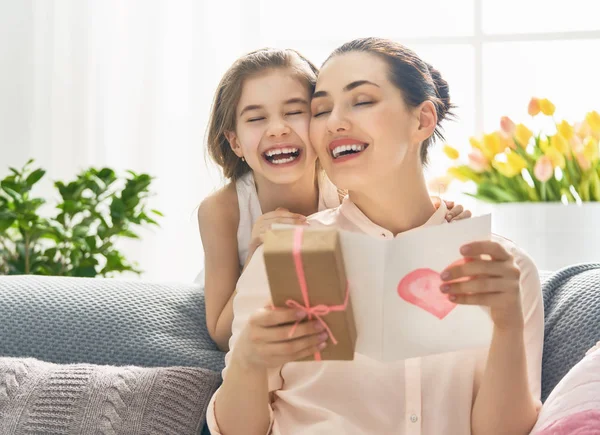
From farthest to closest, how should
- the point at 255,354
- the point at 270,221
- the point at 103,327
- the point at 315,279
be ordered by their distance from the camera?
the point at 103,327 → the point at 270,221 → the point at 255,354 → the point at 315,279

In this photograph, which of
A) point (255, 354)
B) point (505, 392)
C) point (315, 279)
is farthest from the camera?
point (505, 392)

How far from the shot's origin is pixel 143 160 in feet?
11.5

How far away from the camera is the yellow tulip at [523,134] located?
2.26 meters

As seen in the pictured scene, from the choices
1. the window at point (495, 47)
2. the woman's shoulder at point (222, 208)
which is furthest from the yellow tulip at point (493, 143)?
the window at point (495, 47)

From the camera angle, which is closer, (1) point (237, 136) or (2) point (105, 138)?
(1) point (237, 136)

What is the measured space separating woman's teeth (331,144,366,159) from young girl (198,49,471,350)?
0.60 feet

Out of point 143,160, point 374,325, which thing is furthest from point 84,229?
point 374,325

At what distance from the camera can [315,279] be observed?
0.97 meters

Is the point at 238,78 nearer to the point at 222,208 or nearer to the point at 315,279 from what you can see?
the point at 222,208

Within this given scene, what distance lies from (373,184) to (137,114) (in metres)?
2.36

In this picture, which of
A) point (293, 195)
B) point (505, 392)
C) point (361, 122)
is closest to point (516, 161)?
point (293, 195)

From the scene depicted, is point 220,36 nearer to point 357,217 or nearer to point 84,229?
point 84,229

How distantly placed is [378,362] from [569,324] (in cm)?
38

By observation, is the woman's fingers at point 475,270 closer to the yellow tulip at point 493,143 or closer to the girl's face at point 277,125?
the girl's face at point 277,125
